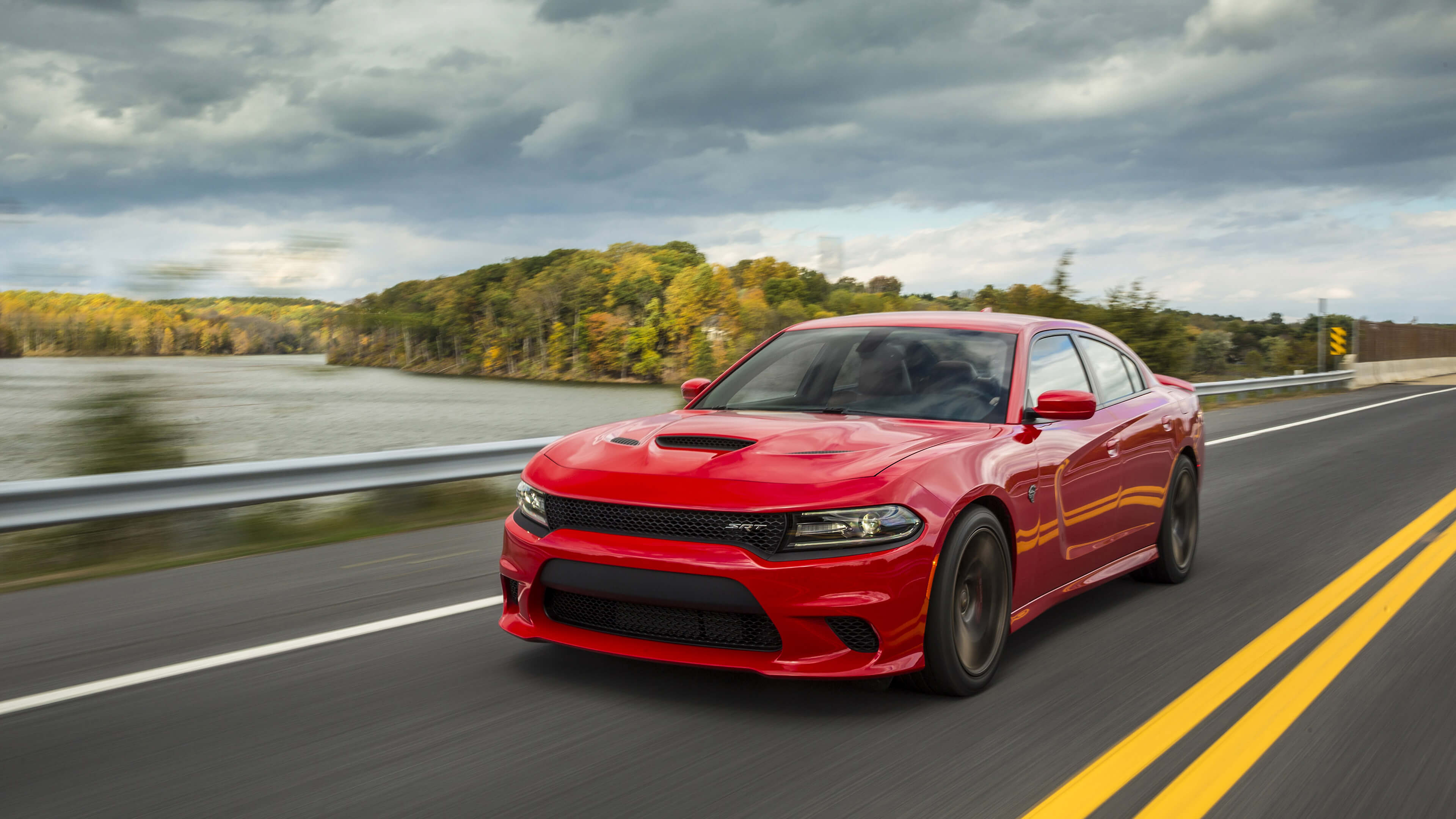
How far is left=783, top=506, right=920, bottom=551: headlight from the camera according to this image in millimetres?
3807

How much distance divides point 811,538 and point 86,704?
265cm

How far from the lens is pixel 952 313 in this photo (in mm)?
5672

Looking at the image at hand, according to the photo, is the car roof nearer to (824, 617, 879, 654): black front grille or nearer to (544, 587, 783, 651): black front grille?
(824, 617, 879, 654): black front grille

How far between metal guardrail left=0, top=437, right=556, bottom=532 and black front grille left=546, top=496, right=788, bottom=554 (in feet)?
12.0

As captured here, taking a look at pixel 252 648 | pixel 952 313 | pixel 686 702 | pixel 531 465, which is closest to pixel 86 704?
pixel 252 648

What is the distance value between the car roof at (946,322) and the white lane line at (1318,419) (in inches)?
234

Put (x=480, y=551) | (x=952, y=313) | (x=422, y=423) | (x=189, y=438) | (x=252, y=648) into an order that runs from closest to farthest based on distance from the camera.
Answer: (x=252, y=648) < (x=952, y=313) < (x=480, y=551) < (x=189, y=438) < (x=422, y=423)

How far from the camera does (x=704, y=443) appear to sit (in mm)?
4246

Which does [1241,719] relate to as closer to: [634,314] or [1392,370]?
[634,314]

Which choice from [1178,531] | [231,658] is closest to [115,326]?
[231,658]

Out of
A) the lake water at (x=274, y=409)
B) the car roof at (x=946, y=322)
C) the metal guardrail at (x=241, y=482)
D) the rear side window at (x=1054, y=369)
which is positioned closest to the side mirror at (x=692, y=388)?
the car roof at (x=946, y=322)

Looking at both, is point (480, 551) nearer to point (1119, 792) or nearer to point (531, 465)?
point (531, 465)

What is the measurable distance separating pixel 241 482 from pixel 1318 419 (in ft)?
62.1

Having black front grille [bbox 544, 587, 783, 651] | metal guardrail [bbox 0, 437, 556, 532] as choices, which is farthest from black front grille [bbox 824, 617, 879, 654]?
metal guardrail [bbox 0, 437, 556, 532]
